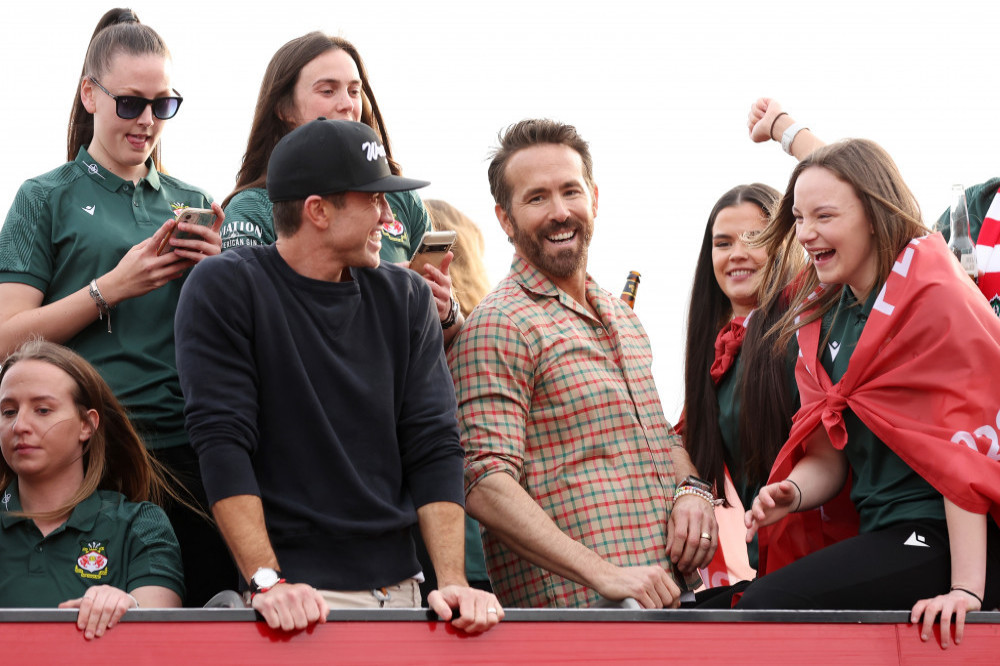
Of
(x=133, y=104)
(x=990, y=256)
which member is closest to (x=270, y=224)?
(x=133, y=104)

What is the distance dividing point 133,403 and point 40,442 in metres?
0.28

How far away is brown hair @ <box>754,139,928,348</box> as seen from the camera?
10.6 ft

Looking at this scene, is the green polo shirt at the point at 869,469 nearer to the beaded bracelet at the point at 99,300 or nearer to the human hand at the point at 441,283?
the human hand at the point at 441,283

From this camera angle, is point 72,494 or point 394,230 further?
point 394,230

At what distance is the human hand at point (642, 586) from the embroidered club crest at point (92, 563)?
127 cm

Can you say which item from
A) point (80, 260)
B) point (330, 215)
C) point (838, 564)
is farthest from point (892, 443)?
point (80, 260)

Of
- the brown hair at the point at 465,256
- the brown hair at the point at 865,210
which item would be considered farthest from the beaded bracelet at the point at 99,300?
the brown hair at the point at 865,210

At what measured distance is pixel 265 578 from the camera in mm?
2475

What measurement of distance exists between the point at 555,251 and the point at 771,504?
111 centimetres

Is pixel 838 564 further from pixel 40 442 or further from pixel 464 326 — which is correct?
pixel 40 442

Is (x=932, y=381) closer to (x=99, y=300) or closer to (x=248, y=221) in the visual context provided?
(x=248, y=221)

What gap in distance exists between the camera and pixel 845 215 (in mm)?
3279

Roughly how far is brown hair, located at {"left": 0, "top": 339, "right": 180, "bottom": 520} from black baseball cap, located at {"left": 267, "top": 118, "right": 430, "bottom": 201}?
81 centimetres

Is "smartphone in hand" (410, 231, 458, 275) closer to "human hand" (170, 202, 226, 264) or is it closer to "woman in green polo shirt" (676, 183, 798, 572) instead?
"human hand" (170, 202, 226, 264)
